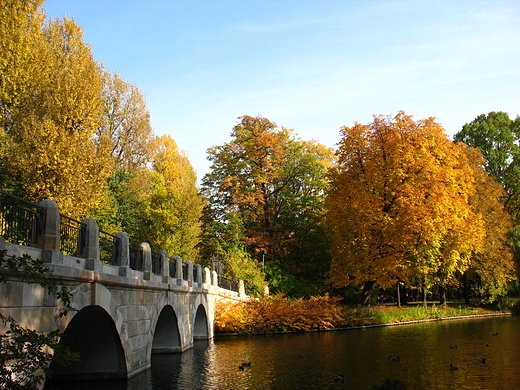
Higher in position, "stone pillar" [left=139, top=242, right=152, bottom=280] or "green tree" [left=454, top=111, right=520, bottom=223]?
"green tree" [left=454, top=111, right=520, bottom=223]

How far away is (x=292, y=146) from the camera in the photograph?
41.9 m

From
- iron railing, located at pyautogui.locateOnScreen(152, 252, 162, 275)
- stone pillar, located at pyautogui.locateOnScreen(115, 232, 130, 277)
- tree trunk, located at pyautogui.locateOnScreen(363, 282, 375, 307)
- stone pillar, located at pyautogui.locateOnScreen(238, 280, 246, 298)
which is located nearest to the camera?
stone pillar, located at pyautogui.locateOnScreen(115, 232, 130, 277)

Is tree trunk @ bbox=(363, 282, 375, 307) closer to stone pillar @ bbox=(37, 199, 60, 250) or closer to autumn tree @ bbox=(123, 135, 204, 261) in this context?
autumn tree @ bbox=(123, 135, 204, 261)

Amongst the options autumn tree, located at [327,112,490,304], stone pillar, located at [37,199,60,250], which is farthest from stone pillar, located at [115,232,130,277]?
autumn tree, located at [327,112,490,304]

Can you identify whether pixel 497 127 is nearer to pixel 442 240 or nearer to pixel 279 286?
pixel 442 240

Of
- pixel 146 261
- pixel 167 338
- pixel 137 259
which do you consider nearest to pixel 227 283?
pixel 167 338

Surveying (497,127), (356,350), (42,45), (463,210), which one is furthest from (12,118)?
(497,127)

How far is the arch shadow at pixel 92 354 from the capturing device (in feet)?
40.5

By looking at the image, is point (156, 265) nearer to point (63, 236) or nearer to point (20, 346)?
point (63, 236)

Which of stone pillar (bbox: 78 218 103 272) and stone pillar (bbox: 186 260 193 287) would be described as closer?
stone pillar (bbox: 78 218 103 272)

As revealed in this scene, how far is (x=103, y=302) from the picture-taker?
1095 cm

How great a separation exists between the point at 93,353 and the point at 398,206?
20214mm

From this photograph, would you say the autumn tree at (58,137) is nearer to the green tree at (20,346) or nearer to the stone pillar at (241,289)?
the stone pillar at (241,289)

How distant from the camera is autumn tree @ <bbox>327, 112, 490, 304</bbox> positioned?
28500mm
